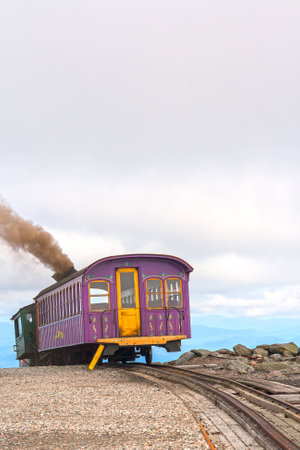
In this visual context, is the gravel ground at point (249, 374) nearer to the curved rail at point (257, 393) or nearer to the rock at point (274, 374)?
the rock at point (274, 374)

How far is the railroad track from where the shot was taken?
256 inches

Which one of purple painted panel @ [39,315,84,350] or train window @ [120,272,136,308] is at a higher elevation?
train window @ [120,272,136,308]

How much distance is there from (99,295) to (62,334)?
3559mm

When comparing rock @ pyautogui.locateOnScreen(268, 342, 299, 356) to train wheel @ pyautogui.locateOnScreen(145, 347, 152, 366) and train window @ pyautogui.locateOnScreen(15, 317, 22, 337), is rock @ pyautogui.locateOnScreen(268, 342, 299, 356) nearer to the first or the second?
train wheel @ pyautogui.locateOnScreen(145, 347, 152, 366)

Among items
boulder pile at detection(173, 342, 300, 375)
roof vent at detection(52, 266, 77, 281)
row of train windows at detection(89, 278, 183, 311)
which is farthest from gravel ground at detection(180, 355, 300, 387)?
roof vent at detection(52, 266, 77, 281)

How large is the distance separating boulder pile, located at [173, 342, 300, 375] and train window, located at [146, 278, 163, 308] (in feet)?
8.19

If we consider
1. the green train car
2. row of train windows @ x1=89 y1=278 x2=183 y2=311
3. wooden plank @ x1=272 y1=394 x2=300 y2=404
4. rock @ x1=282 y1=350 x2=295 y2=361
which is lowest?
rock @ x1=282 y1=350 x2=295 y2=361

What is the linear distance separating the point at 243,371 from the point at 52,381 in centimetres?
528

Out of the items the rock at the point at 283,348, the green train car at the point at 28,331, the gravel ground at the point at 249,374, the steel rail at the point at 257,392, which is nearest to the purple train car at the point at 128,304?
the gravel ground at the point at 249,374

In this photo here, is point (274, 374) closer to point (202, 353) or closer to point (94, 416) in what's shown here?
point (202, 353)

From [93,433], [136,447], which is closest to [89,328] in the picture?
[93,433]

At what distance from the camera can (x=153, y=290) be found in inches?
711

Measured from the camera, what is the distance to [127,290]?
58.3ft

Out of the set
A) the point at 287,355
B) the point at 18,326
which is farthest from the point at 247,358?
the point at 18,326
